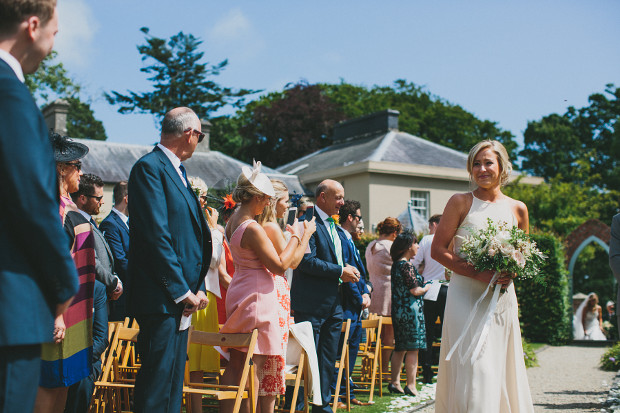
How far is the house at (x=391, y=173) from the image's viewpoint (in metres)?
29.2

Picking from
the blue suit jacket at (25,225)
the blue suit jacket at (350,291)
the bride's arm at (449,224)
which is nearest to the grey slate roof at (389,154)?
the blue suit jacket at (350,291)

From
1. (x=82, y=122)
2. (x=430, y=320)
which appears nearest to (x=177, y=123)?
(x=430, y=320)

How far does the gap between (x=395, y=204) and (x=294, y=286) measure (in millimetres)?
23780

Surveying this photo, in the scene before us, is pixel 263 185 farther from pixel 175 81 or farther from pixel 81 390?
pixel 175 81

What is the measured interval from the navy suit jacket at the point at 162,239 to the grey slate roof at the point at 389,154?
2582cm

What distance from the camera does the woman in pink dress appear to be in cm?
488

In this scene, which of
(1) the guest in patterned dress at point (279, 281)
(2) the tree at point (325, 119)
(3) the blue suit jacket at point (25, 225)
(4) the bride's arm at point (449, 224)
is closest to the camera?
(3) the blue suit jacket at point (25, 225)

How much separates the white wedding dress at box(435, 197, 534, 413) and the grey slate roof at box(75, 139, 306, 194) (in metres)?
21.5

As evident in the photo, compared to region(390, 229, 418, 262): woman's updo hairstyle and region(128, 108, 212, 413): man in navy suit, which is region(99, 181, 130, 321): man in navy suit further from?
region(390, 229, 418, 262): woman's updo hairstyle

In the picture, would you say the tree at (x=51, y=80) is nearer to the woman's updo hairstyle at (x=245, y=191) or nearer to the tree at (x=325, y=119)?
the tree at (x=325, y=119)

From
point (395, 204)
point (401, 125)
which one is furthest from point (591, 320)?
point (401, 125)

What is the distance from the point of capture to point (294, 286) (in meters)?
6.32

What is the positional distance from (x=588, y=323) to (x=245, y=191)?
734 inches

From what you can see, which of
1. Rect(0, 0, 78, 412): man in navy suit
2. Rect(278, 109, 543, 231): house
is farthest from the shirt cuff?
Rect(278, 109, 543, 231): house
